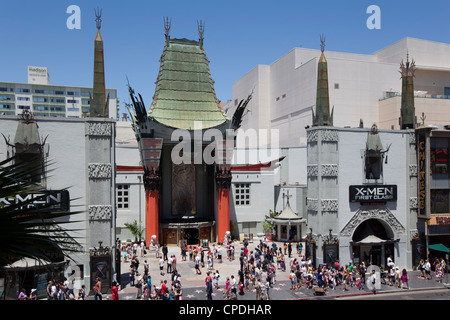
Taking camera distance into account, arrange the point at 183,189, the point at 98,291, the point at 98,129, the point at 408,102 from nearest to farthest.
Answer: the point at 98,291 < the point at 98,129 < the point at 408,102 < the point at 183,189

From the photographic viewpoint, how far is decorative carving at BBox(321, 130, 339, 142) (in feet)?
101

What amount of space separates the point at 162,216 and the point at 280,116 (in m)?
37.0

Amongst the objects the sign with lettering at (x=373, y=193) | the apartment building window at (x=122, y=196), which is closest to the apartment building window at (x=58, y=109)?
the apartment building window at (x=122, y=196)

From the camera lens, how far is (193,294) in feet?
85.2

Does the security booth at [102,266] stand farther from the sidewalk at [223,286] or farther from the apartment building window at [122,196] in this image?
the apartment building window at [122,196]

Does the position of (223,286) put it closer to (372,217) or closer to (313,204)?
(313,204)

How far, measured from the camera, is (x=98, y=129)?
2623cm

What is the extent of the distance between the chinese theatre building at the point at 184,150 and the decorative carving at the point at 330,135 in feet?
53.5

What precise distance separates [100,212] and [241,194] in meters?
26.3

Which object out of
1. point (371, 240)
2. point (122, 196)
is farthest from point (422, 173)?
point (122, 196)

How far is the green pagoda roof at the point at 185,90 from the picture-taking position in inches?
1815
